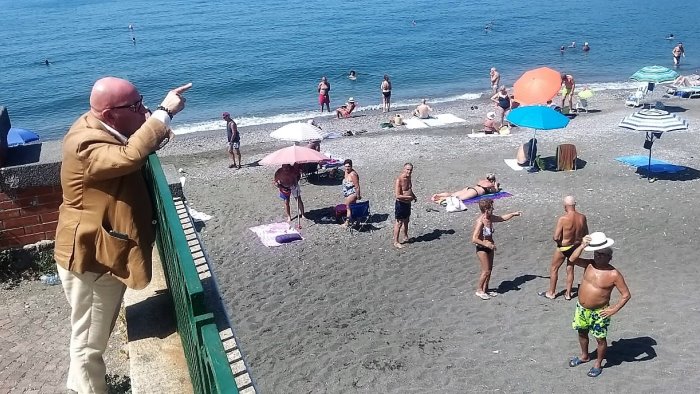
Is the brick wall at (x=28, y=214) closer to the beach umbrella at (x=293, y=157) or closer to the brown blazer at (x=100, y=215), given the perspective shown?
the brown blazer at (x=100, y=215)

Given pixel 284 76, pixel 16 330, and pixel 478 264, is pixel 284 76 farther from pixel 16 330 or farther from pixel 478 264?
pixel 16 330

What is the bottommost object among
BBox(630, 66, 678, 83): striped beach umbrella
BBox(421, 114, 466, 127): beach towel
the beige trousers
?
BBox(421, 114, 466, 127): beach towel

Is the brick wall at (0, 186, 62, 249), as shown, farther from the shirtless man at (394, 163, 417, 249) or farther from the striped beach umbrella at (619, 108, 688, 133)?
the striped beach umbrella at (619, 108, 688, 133)

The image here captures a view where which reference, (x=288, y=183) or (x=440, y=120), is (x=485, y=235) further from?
(x=440, y=120)

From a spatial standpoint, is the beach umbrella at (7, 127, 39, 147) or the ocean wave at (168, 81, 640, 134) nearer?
the beach umbrella at (7, 127, 39, 147)

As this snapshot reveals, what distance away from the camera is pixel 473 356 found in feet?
28.0

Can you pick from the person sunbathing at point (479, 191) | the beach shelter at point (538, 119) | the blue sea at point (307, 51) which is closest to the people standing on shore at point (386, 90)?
the blue sea at point (307, 51)

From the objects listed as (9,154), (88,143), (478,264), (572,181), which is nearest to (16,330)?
(9,154)

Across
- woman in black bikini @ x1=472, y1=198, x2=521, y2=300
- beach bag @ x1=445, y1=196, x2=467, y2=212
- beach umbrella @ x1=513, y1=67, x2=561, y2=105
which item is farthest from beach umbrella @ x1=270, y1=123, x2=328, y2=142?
beach umbrella @ x1=513, y1=67, x2=561, y2=105

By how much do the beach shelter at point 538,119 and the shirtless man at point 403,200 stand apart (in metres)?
5.05

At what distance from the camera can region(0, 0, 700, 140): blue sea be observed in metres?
36.4

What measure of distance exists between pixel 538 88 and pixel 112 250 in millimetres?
17305

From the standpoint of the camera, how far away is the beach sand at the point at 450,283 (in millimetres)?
8156

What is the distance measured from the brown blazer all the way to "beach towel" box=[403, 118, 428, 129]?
21067mm
